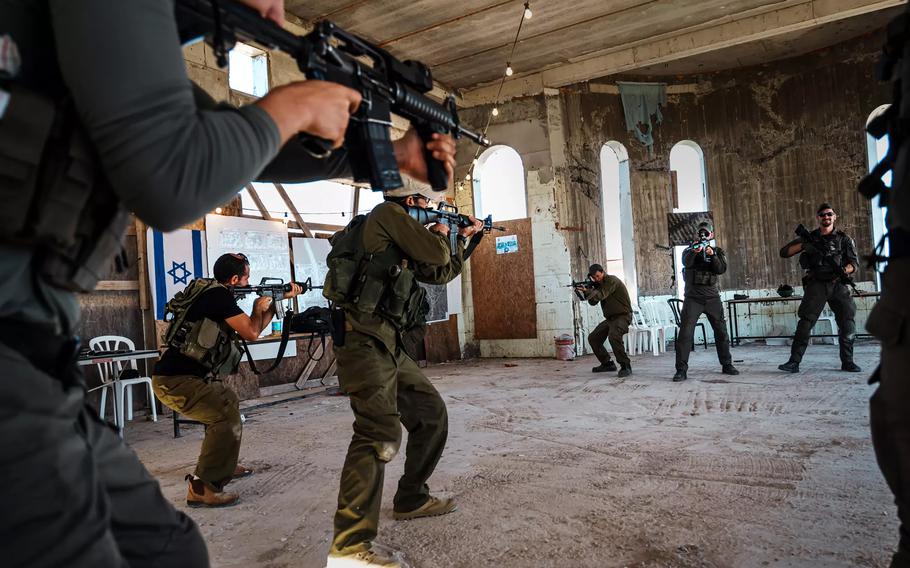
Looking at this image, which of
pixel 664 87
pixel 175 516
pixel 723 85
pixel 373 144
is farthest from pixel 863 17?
pixel 175 516

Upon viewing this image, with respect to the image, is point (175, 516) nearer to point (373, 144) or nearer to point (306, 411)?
point (373, 144)

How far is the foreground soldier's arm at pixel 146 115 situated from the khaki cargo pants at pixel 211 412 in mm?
2960

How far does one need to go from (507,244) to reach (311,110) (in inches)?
406

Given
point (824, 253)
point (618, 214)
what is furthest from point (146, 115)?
point (618, 214)

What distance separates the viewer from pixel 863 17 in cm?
967

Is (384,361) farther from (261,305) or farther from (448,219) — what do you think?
(261,305)

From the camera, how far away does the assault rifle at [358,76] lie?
1.03m

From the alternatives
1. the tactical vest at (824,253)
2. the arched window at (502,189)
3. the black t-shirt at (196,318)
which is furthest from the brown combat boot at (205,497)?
the arched window at (502,189)

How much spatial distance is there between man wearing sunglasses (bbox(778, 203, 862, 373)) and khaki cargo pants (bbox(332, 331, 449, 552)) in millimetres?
5533

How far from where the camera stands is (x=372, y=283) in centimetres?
272

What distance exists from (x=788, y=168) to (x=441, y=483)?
10.5m

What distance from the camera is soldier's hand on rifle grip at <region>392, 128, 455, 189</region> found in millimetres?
1517

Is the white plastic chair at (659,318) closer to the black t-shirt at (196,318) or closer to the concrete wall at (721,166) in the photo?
the concrete wall at (721,166)

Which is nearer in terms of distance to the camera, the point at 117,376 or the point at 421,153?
the point at 421,153
